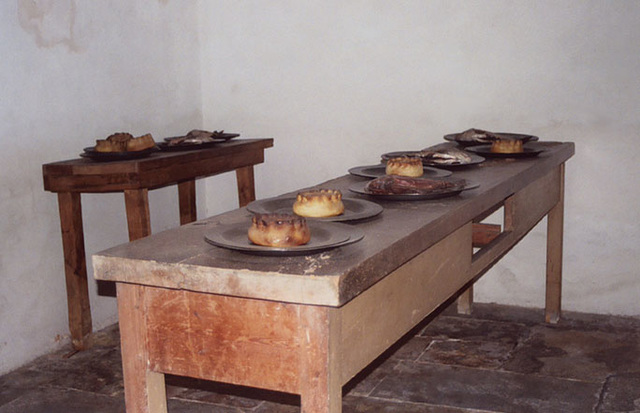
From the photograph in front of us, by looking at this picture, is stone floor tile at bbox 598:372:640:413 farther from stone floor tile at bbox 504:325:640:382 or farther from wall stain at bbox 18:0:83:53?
wall stain at bbox 18:0:83:53

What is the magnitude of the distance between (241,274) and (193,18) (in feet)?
11.3

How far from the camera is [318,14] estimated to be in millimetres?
4504

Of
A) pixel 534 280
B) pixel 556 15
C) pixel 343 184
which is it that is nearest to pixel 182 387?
pixel 343 184

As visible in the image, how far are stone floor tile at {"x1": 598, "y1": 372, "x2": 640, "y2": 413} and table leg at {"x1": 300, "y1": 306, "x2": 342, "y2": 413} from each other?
180 cm

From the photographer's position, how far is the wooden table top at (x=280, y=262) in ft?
5.14

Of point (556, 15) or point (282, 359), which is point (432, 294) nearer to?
point (282, 359)

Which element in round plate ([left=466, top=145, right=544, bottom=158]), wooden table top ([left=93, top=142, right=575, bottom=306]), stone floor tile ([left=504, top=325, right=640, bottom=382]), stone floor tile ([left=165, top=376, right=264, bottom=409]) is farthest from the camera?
stone floor tile ([left=504, top=325, right=640, bottom=382])

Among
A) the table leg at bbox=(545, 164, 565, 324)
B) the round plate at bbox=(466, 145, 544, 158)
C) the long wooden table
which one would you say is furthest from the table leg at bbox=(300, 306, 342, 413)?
the table leg at bbox=(545, 164, 565, 324)

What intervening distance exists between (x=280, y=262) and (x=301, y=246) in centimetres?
6

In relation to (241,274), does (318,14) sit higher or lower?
higher

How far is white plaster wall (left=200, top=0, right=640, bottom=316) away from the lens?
405 centimetres

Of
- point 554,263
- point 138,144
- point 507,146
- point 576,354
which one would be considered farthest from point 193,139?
point 576,354

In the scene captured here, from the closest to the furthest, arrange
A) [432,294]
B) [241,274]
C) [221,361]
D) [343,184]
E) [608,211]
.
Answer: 1. [241,274]
2. [221,361]
3. [432,294]
4. [343,184]
5. [608,211]

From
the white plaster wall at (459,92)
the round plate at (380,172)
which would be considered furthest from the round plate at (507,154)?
the white plaster wall at (459,92)
